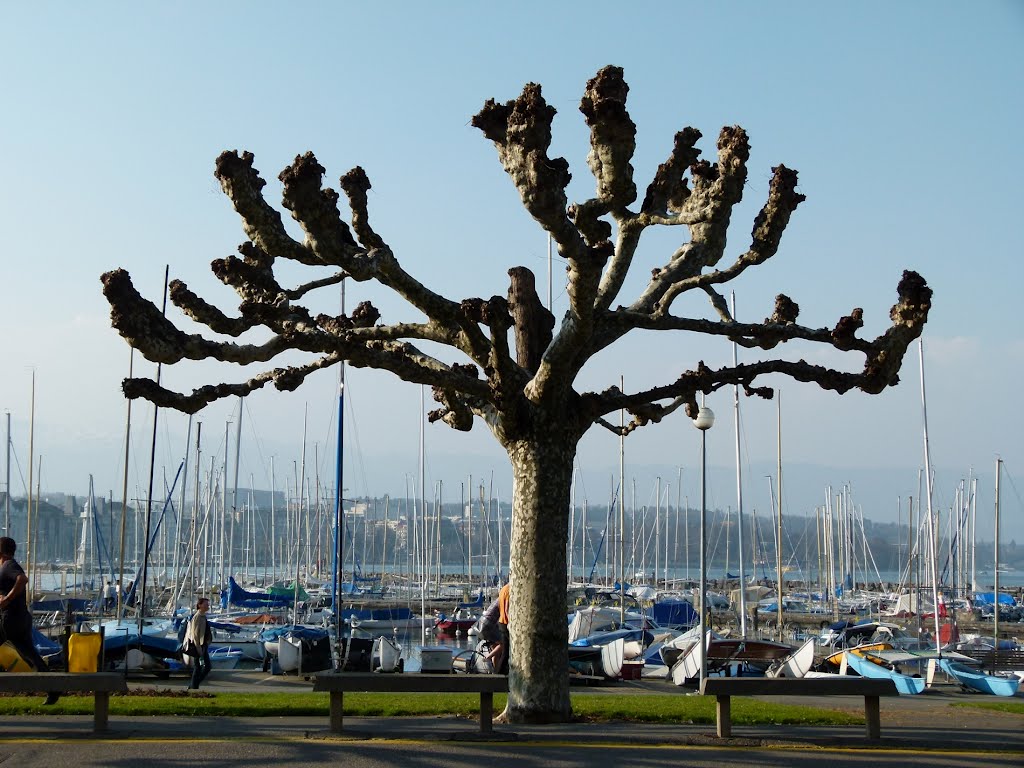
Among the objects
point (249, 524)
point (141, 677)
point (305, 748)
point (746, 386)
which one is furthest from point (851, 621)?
point (305, 748)

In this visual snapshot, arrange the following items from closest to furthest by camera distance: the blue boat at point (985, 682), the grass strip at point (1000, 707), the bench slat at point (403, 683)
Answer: the bench slat at point (403, 683)
the grass strip at point (1000, 707)
the blue boat at point (985, 682)

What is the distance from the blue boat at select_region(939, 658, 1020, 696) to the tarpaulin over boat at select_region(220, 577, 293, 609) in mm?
37473

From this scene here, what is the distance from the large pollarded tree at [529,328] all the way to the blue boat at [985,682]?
15.2 m

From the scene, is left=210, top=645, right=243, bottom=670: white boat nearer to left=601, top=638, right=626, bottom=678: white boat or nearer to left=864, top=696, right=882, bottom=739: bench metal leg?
left=601, top=638, right=626, bottom=678: white boat

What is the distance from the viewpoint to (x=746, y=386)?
13484 mm

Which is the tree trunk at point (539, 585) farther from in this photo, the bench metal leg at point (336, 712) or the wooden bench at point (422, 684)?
the bench metal leg at point (336, 712)

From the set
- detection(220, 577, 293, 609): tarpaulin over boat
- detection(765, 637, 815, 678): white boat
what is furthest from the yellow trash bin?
detection(220, 577, 293, 609): tarpaulin over boat

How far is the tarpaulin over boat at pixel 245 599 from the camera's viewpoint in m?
55.8

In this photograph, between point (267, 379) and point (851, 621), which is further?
point (851, 621)

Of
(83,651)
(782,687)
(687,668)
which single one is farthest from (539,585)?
(687,668)

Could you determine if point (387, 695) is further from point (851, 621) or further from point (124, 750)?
point (851, 621)

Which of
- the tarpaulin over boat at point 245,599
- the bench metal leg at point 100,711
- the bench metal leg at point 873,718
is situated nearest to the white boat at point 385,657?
the bench metal leg at point 100,711

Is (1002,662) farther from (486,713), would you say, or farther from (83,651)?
(83,651)

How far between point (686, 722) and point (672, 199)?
6.21m
